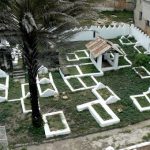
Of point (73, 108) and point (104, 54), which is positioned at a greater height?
point (104, 54)

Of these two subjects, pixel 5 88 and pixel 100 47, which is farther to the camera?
pixel 100 47

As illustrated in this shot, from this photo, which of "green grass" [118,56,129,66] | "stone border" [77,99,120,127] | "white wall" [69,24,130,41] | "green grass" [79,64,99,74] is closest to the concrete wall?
"white wall" [69,24,130,41]

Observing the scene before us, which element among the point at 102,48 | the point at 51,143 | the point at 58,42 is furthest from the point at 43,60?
the point at 102,48

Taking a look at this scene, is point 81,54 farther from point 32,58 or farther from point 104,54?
point 32,58

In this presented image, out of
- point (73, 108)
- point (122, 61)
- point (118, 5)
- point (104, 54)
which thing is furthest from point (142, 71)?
point (118, 5)

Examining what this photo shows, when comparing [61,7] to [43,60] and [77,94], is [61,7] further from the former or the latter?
[77,94]

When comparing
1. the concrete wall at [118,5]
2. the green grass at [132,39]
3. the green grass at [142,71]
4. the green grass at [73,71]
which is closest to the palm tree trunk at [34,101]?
the green grass at [73,71]
